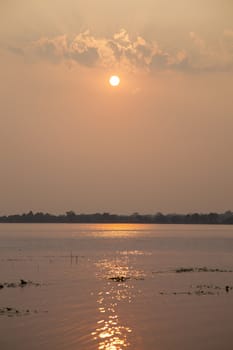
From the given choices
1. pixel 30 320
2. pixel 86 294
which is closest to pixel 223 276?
pixel 86 294

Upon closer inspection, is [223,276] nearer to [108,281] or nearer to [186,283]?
[186,283]

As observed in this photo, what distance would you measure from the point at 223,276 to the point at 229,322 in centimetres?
2397

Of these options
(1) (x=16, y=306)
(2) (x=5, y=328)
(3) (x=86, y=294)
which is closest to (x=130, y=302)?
(3) (x=86, y=294)

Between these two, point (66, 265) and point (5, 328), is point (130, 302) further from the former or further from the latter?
point (66, 265)

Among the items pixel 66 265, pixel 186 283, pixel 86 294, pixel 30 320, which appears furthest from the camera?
pixel 66 265

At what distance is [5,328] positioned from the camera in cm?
2698

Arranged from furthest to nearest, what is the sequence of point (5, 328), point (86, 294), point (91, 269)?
point (91, 269)
point (86, 294)
point (5, 328)

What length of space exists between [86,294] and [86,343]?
15130mm

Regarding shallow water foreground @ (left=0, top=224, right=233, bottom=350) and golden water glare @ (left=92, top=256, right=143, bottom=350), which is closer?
golden water glare @ (left=92, top=256, right=143, bottom=350)

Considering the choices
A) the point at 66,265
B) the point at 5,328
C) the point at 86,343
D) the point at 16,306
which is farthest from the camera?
the point at 66,265

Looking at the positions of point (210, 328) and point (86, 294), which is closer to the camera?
point (210, 328)

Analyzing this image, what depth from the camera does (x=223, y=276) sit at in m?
53.2

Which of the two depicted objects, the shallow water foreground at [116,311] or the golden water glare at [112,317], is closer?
the golden water glare at [112,317]

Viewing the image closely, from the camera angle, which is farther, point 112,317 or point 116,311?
point 116,311
